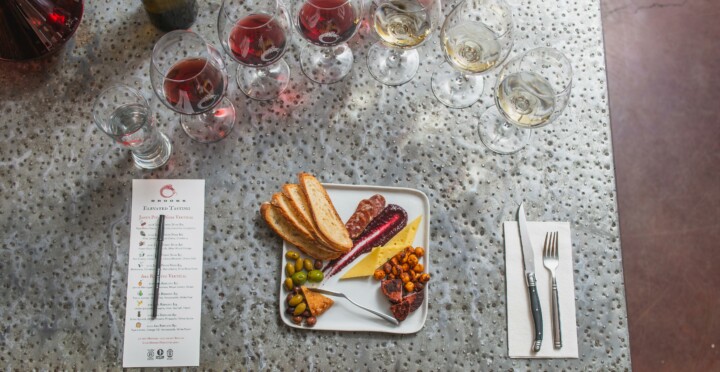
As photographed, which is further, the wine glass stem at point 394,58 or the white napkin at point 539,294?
the wine glass stem at point 394,58

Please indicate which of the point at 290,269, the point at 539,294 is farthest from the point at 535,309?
the point at 290,269

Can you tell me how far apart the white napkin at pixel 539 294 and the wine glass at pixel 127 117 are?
0.69 metres

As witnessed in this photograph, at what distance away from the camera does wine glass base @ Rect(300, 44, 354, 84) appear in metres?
1.17

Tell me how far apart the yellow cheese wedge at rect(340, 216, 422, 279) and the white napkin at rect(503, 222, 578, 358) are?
7.1 inches

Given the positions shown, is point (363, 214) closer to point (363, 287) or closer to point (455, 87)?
point (363, 287)

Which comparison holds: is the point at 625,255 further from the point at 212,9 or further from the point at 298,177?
the point at 212,9

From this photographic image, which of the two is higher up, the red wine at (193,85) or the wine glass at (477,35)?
the wine glass at (477,35)

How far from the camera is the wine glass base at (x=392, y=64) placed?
3.83 feet

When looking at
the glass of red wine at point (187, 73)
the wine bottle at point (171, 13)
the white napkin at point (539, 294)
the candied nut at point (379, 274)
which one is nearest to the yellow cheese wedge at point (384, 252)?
the candied nut at point (379, 274)

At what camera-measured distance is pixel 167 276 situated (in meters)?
1.05

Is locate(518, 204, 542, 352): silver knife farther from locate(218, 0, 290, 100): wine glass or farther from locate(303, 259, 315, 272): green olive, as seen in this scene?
locate(218, 0, 290, 100): wine glass

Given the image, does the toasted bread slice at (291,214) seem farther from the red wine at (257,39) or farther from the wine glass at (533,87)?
the wine glass at (533,87)

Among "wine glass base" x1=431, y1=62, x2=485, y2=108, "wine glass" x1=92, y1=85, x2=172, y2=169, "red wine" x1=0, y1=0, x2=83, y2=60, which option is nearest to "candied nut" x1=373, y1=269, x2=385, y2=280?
"wine glass base" x1=431, y1=62, x2=485, y2=108

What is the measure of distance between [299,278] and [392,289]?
17cm
